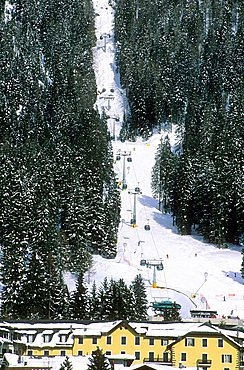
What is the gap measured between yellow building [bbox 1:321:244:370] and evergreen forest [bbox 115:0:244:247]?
42685 mm

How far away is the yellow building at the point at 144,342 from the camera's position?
61.8 metres

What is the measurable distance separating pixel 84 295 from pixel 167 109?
9495cm

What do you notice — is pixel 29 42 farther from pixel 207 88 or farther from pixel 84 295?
pixel 84 295

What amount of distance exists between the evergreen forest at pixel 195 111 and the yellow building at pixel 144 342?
4269 centimetres

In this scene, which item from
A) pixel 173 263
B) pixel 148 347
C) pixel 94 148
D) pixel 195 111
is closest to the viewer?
pixel 148 347

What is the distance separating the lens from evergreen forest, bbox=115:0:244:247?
11006cm

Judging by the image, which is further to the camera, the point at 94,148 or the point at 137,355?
the point at 94,148

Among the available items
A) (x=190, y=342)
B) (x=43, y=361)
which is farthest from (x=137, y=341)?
(x=43, y=361)

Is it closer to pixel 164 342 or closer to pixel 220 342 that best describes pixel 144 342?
pixel 164 342

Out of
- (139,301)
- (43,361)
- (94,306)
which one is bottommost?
(43,361)

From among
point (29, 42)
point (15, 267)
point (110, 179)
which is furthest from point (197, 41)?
point (15, 267)

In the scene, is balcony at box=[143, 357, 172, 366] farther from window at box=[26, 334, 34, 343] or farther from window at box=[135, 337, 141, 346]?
window at box=[26, 334, 34, 343]

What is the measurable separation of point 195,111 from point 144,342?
90491mm

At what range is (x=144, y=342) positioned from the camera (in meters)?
63.7
